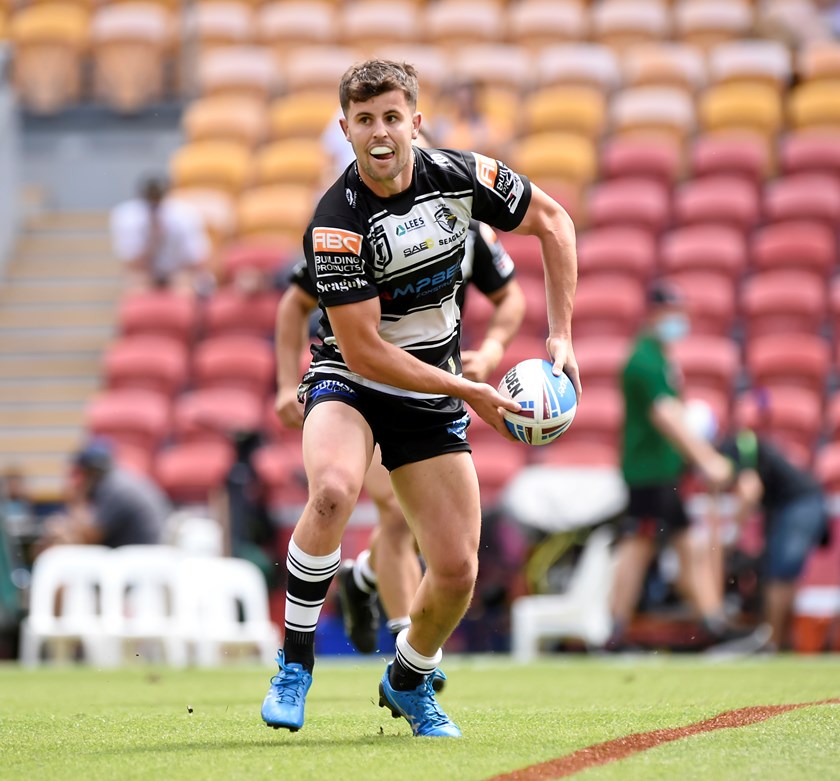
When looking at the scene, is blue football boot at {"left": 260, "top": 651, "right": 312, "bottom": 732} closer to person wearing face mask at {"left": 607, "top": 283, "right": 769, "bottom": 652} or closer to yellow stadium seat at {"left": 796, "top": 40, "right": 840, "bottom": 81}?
person wearing face mask at {"left": 607, "top": 283, "right": 769, "bottom": 652}

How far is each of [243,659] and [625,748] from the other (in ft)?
26.3

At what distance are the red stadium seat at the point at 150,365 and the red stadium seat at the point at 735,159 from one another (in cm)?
549

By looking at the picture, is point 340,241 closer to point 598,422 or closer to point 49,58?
point 598,422

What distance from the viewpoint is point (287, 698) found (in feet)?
16.2

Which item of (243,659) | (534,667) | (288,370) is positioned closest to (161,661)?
(243,659)

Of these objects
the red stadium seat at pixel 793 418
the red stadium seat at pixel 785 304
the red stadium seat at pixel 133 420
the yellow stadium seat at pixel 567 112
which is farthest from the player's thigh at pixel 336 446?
the yellow stadium seat at pixel 567 112

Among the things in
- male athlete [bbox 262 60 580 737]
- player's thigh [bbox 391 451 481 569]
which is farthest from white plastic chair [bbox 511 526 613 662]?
player's thigh [bbox 391 451 481 569]

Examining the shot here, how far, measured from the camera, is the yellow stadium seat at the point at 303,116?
17875 millimetres

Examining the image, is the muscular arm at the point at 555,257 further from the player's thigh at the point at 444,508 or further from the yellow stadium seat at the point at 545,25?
the yellow stadium seat at the point at 545,25

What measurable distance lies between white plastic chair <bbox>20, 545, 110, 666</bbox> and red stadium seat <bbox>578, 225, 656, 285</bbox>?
5429mm

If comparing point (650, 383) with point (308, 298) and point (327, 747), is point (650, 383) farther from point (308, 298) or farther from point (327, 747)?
point (327, 747)

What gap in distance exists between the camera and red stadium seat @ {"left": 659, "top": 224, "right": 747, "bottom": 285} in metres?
14.8

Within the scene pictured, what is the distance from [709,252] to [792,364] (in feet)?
5.27

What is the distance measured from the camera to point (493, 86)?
59.5 ft
